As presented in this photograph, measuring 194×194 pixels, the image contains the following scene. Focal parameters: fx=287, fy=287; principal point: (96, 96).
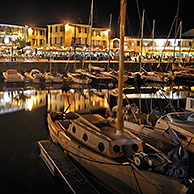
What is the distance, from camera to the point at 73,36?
62594mm

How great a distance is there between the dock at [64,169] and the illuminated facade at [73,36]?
159 ft

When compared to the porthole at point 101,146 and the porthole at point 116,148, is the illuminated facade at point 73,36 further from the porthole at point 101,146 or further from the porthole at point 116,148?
the porthole at point 116,148

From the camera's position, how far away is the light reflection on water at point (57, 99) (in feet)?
80.0

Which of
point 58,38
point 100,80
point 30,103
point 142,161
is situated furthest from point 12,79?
point 142,161

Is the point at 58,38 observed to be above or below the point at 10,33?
below

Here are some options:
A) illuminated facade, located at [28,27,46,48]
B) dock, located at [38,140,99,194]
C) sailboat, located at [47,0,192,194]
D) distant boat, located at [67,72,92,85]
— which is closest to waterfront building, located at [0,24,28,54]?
illuminated facade, located at [28,27,46,48]

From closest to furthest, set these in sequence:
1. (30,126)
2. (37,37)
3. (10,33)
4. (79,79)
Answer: (30,126) < (79,79) < (10,33) < (37,37)

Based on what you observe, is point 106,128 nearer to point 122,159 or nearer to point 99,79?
point 122,159

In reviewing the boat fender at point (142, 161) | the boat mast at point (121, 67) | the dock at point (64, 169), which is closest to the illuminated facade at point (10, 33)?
the dock at point (64, 169)

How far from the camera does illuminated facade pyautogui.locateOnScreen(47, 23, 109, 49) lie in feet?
204

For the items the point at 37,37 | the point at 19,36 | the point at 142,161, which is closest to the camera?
the point at 142,161

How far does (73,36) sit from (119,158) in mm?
55310

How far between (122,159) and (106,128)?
2.09 m

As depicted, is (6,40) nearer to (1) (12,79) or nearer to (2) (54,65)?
(2) (54,65)
